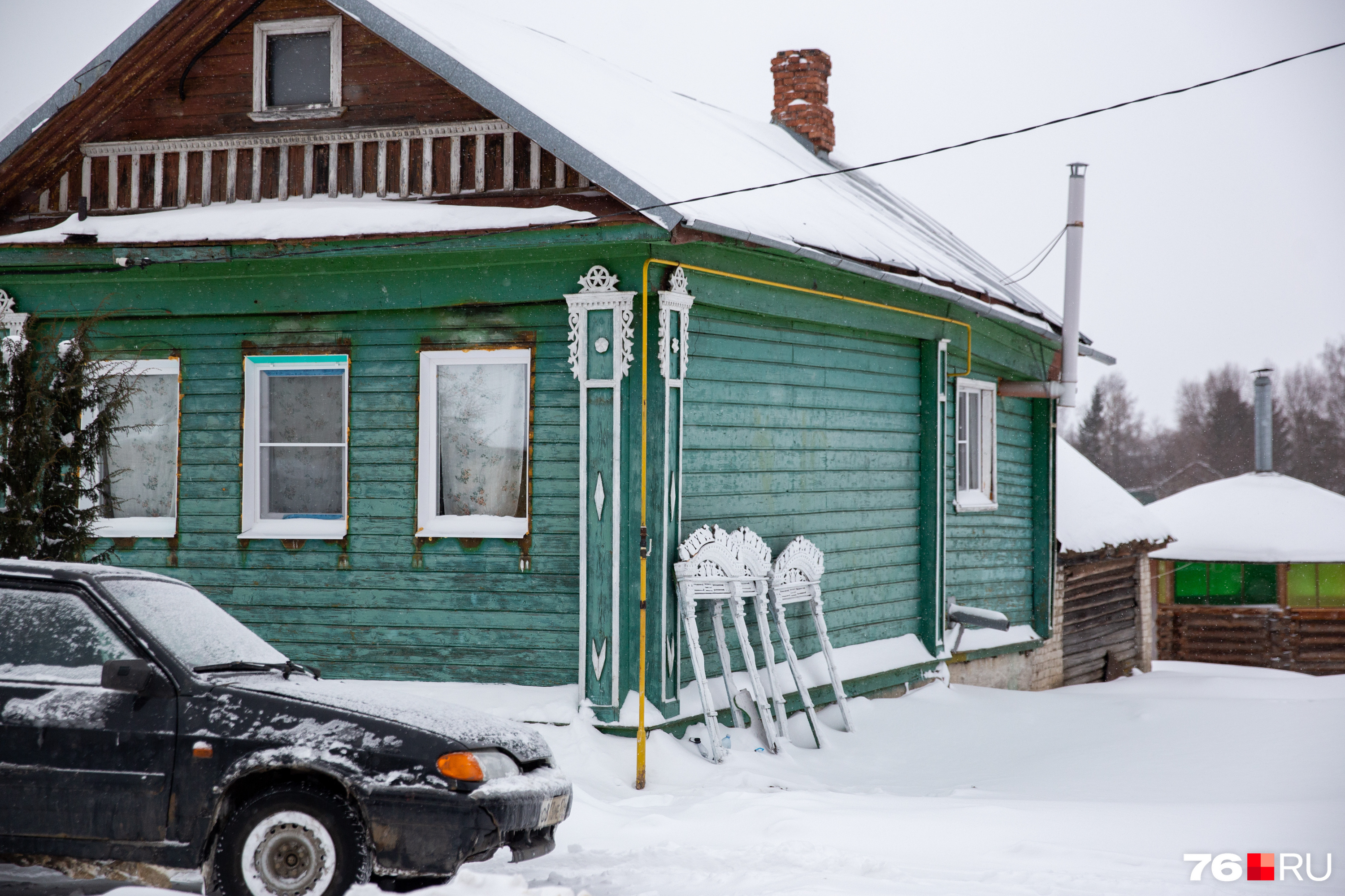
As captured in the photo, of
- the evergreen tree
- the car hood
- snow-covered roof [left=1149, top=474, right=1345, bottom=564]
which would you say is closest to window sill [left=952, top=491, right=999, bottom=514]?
the car hood

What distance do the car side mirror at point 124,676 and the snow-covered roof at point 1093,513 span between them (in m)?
13.3

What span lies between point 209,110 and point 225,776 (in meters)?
6.52

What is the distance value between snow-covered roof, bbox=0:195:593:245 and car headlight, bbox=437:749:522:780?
13.8 ft

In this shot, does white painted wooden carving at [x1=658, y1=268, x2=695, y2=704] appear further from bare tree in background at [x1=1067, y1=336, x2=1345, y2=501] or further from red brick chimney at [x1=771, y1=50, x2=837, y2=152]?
bare tree in background at [x1=1067, y1=336, x2=1345, y2=501]

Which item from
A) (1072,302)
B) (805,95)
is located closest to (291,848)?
(1072,302)

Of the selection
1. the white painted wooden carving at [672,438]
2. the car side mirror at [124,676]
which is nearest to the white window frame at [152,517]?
the white painted wooden carving at [672,438]

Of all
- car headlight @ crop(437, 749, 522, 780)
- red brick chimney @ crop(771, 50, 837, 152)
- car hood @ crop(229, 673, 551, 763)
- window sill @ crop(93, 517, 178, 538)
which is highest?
red brick chimney @ crop(771, 50, 837, 152)

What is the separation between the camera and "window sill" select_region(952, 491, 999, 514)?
13258 millimetres

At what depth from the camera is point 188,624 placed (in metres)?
5.53

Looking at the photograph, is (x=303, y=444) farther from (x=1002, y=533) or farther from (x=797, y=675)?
(x=1002, y=533)

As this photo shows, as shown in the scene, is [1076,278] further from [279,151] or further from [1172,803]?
[279,151]

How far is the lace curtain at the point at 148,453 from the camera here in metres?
9.94

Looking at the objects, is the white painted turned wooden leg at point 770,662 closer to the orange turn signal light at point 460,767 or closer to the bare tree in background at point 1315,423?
the orange turn signal light at point 460,767

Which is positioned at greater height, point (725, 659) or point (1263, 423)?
point (1263, 423)
